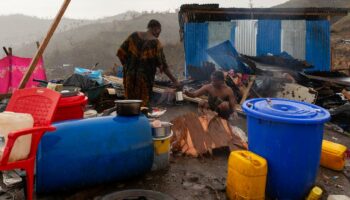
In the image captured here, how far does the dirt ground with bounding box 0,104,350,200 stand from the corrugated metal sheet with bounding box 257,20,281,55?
9.08 m

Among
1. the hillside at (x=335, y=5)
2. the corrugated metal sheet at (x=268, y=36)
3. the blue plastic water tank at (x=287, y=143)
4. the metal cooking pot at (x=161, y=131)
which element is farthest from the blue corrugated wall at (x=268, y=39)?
the hillside at (x=335, y=5)

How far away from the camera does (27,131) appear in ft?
10.5

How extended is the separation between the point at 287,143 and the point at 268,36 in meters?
10.7

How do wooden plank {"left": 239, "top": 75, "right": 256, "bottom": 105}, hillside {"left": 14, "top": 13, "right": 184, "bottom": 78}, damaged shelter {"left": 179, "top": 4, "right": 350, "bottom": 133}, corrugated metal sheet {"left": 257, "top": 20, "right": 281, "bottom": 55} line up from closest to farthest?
wooden plank {"left": 239, "top": 75, "right": 256, "bottom": 105}
damaged shelter {"left": 179, "top": 4, "right": 350, "bottom": 133}
corrugated metal sheet {"left": 257, "top": 20, "right": 281, "bottom": 55}
hillside {"left": 14, "top": 13, "right": 184, "bottom": 78}

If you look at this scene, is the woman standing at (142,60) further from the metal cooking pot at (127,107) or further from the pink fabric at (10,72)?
the pink fabric at (10,72)

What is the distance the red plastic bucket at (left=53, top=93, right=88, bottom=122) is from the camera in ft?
13.8

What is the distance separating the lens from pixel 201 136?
5.34m

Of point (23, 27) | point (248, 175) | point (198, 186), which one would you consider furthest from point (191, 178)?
point (23, 27)

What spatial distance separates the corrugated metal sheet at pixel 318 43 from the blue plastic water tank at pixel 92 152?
11445 mm

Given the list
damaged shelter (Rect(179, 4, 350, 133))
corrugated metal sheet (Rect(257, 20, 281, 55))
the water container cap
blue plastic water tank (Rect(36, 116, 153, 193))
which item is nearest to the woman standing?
blue plastic water tank (Rect(36, 116, 153, 193))

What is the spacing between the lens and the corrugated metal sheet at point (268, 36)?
527 inches

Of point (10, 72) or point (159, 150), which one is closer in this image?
point (159, 150)

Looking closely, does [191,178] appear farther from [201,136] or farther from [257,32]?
[257,32]

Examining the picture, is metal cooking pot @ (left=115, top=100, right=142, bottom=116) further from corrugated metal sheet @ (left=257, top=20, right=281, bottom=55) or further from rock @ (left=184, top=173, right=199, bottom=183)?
corrugated metal sheet @ (left=257, top=20, right=281, bottom=55)
